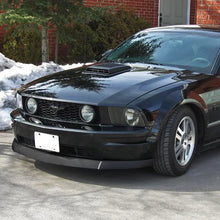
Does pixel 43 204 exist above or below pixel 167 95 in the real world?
below

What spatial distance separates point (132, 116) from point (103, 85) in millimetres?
503

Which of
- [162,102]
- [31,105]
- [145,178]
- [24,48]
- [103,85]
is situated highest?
[103,85]

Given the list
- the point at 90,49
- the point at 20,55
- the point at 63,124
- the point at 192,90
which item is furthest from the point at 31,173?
the point at 90,49

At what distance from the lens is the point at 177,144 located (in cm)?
529

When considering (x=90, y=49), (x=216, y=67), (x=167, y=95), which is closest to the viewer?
(x=167, y=95)

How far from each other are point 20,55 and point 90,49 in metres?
1.70

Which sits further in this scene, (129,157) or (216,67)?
(216,67)

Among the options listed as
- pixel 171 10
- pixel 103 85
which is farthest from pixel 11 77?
pixel 171 10

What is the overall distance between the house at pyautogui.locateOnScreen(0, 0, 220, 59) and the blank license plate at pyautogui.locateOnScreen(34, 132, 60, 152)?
7495mm

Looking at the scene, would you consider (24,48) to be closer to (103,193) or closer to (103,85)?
(103,85)

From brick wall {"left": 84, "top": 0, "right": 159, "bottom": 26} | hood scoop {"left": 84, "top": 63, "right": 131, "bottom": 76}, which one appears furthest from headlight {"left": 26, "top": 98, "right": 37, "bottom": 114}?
brick wall {"left": 84, "top": 0, "right": 159, "bottom": 26}

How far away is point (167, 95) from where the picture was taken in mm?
5125

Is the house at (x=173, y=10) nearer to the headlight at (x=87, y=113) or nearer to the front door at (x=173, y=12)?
the front door at (x=173, y=12)

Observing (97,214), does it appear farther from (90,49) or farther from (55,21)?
(90,49)
